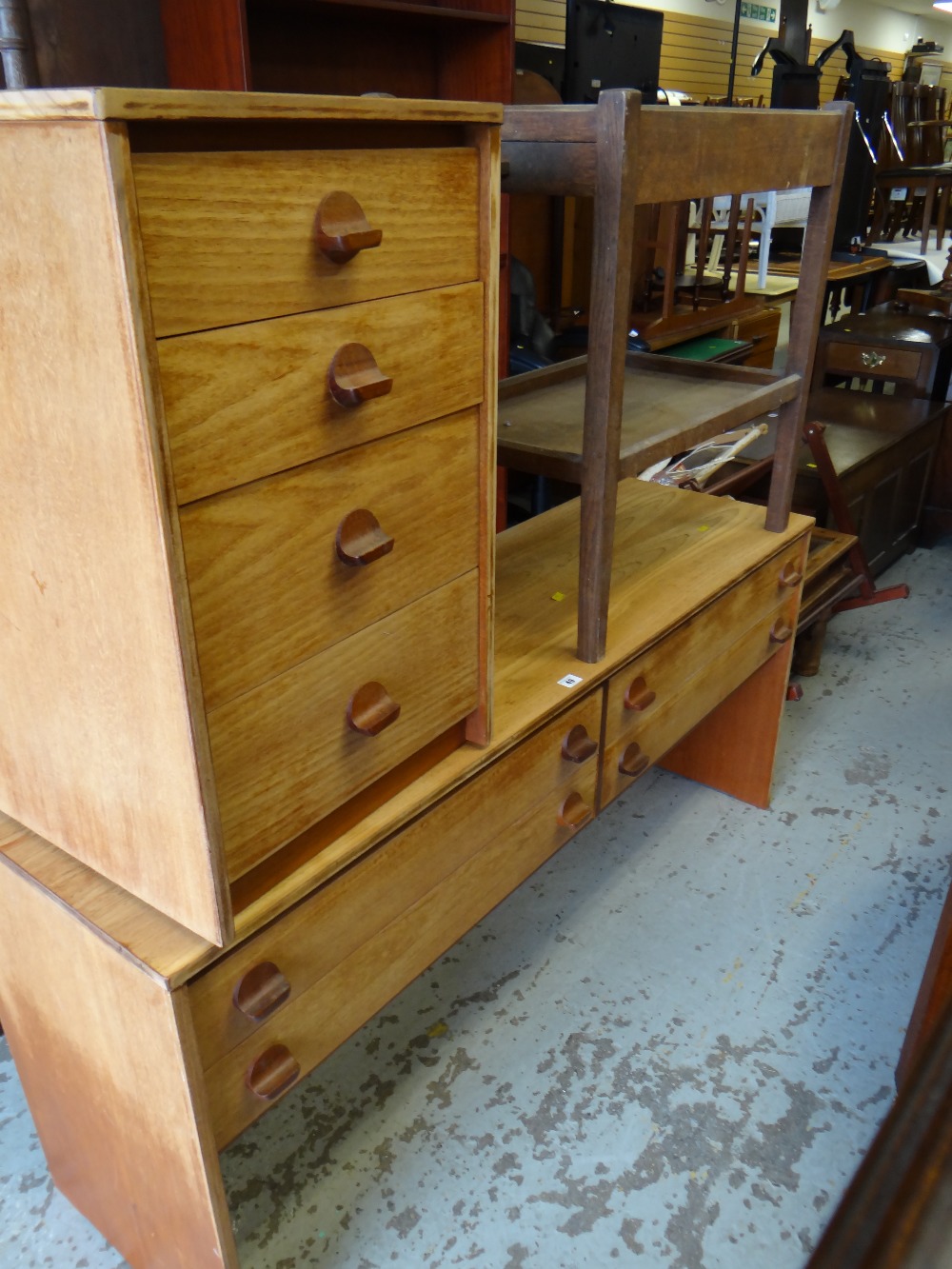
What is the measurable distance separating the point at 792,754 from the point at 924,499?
1.93 meters

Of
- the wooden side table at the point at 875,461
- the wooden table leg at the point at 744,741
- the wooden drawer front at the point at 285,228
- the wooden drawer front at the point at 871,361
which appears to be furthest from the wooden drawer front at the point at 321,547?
the wooden drawer front at the point at 871,361

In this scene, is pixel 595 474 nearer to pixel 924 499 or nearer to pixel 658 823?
pixel 658 823

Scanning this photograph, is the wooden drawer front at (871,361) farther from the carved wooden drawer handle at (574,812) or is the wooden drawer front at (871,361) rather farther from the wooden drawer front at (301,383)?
the wooden drawer front at (301,383)

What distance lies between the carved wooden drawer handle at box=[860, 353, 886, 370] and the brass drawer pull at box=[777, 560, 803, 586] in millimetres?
2323

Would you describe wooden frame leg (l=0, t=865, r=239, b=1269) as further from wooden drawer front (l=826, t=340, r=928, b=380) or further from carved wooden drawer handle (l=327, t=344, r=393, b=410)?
wooden drawer front (l=826, t=340, r=928, b=380)

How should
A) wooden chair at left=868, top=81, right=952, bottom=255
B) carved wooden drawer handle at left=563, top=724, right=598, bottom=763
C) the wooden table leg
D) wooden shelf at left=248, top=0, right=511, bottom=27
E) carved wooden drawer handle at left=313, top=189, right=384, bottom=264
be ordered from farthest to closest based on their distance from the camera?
1. wooden chair at left=868, top=81, right=952, bottom=255
2. the wooden table leg
3. wooden shelf at left=248, top=0, right=511, bottom=27
4. carved wooden drawer handle at left=563, top=724, right=598, bottom=763
5. carved wooden drawer handle at left=313, top=189, right=384, bottom=264

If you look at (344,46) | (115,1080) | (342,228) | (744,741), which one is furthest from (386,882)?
(344,46)

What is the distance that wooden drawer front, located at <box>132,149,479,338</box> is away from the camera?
0.71m

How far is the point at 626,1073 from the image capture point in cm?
174

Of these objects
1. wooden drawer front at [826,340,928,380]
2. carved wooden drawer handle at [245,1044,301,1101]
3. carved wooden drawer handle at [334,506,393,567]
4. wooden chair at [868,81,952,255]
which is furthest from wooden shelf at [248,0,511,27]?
wooden chair at [868,81,952,255]

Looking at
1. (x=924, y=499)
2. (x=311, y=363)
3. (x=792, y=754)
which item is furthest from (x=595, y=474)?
(x=924, y=499)

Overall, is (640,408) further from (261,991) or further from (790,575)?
(261,991)

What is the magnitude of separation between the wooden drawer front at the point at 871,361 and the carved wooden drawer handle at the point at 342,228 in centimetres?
365

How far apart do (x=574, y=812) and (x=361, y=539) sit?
721mm
